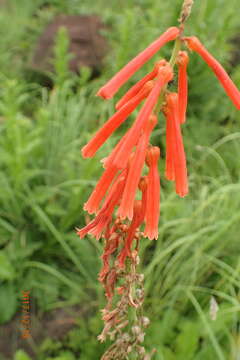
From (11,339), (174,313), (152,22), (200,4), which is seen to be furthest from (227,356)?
(200,4)

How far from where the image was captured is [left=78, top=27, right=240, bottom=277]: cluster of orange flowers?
121 centimetres

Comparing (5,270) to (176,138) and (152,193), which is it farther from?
(176,138)

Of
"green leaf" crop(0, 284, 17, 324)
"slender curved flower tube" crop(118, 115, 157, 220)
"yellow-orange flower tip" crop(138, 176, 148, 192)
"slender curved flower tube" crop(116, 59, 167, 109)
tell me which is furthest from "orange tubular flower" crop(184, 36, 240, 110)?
"green leaf" crop(0, 284, 17, 324)

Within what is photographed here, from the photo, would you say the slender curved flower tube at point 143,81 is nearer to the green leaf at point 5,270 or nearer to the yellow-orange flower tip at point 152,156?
the yellow-orange flower tip at point 152,156

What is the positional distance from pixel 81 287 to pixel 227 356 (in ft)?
3.71

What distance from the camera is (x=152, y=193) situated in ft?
4.33

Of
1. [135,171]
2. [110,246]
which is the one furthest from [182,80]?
[110,246]

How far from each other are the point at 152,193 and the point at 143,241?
1.73 m

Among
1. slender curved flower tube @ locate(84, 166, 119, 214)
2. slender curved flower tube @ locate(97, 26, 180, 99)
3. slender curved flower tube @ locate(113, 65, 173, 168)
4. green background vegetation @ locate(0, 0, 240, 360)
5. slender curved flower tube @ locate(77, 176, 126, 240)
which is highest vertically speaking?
slender curved flower tube @ locate(97, 26, 180, 99)

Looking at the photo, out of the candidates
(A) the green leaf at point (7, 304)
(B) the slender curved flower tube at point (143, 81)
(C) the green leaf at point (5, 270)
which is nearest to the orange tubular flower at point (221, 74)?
(B) the slender curved flower tube at point (143, 81)

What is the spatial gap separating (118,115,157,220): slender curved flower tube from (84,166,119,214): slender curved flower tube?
0.08 meters

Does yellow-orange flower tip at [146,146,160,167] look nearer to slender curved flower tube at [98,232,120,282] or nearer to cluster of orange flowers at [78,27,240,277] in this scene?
cluster of orange flowers at [78,27,240,277]

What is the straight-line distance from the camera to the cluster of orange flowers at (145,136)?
121 centimetres

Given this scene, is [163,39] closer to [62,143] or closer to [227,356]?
[227,356]
